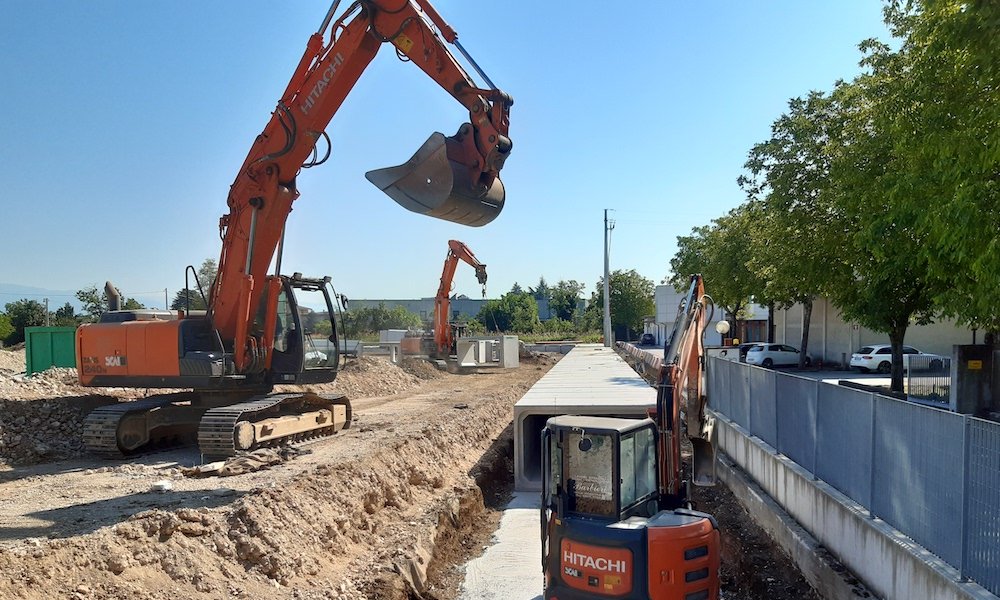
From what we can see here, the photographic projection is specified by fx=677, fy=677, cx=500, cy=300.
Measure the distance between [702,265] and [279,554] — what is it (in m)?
35.6

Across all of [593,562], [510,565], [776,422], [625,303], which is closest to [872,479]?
[593,562]

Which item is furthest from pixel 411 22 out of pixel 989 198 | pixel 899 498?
pixel 899 498

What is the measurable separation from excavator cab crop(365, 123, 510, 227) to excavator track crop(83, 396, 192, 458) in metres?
5.80

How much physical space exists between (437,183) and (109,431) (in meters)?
6.70

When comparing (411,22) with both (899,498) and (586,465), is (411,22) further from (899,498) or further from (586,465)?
(899,498)

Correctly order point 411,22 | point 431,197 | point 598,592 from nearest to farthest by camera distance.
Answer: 1. point 598,592
2. point 431,197
3. point 411,22

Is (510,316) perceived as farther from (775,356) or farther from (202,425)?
(202,425)

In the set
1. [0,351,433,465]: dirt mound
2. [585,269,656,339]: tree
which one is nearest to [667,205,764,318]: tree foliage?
[0,351,433,465]: dirt mound

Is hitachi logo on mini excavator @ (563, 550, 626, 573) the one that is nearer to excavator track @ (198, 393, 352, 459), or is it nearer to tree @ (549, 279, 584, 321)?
excavator track @ (198, 393, 352, 459)

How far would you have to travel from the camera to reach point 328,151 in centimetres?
1135

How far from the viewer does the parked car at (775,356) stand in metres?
34.8

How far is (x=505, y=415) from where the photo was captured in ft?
66.3

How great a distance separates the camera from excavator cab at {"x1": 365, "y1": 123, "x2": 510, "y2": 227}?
9.20 metres

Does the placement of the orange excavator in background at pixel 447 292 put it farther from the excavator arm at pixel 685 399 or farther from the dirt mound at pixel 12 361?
the excavator arm at pixel 685 399
